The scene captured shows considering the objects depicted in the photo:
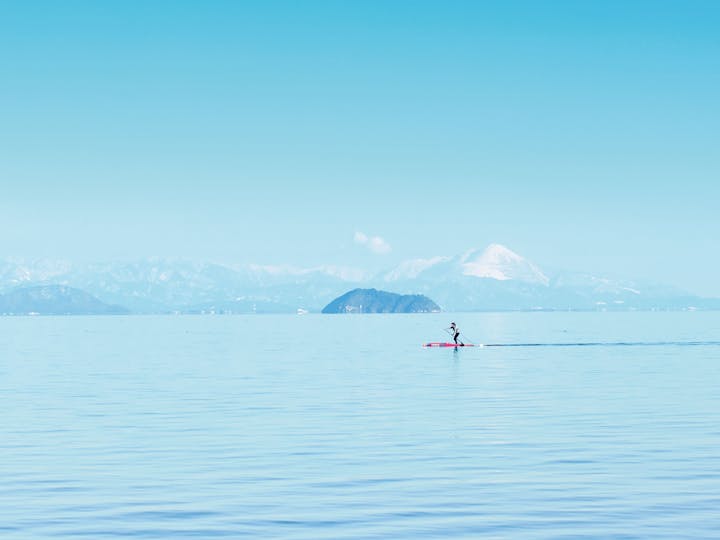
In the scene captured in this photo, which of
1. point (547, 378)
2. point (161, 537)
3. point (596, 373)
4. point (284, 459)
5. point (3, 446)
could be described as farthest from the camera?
point (596, 373)

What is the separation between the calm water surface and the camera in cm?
2425

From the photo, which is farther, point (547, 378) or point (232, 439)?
point (547, 378)

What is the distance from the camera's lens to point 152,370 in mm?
A: 86062

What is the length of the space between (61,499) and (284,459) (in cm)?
860

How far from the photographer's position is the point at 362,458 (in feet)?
112

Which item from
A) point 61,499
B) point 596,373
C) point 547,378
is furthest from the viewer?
point 596,373

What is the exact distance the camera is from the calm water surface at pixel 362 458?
24.2 metres

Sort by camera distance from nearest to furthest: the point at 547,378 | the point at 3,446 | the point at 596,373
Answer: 1. the point at 3,446
2. the point at 547,378
3. the point at 596,373

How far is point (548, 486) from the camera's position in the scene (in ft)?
93.4

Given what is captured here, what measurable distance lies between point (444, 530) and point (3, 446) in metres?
20.7

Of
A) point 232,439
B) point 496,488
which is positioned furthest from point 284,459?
point 496,488

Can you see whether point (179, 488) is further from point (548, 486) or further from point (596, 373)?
point (596, 373)

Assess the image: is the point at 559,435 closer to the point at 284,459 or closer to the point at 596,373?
the point at 284,459

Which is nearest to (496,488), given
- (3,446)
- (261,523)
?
(261,523)
